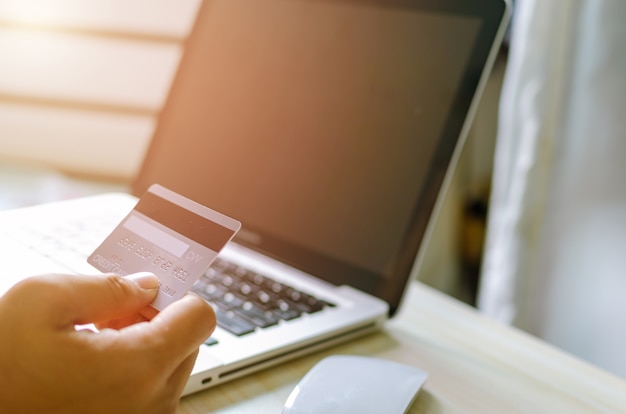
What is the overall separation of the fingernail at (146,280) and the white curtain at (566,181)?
643 millimetres

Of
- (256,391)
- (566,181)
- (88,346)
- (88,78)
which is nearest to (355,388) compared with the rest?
(256,391)

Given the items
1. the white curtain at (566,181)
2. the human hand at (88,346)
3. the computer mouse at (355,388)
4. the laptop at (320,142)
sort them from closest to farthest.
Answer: the human hand at (88,346) < the computer mouse at (355,388) < the laptop at (320,142) < the white curtain at (566,181)

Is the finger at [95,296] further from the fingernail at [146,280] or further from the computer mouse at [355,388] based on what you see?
the computer mouse at [355,388]

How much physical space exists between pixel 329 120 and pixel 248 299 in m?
0.19

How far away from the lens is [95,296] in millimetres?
315

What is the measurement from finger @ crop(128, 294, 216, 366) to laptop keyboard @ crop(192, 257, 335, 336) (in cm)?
13

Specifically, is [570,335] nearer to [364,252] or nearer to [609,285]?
[609,285]

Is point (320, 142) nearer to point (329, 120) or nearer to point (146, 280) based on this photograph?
point (329, 120)

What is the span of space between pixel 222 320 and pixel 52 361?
7.3 inches

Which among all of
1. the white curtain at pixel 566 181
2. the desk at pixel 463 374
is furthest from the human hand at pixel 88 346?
the white curtain at pixel 566 181

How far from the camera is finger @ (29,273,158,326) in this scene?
1.01 ft

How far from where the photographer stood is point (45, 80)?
0.65 metres

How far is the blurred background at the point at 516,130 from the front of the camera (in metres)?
0.62


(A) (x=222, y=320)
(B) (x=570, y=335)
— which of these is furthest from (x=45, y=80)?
(B) (x=570, y=335)
